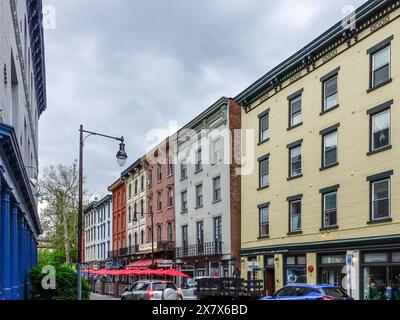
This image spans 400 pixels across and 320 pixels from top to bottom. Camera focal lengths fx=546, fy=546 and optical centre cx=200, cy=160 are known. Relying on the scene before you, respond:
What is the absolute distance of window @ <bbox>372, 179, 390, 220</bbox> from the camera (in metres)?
23.5

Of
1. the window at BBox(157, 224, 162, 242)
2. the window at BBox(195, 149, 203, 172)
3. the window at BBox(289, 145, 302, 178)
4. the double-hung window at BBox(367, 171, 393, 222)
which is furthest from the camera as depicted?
the window at BBox(157, 224, 162, 242)

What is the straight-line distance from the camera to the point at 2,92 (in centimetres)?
1458

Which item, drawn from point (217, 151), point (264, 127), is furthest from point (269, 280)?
point (217, 151)

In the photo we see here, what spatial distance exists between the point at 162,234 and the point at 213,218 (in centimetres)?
1152

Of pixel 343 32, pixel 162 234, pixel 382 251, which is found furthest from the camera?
pixel 162 234

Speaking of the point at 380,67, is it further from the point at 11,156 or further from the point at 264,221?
the point at 11,156

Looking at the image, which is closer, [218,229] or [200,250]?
[218,229]

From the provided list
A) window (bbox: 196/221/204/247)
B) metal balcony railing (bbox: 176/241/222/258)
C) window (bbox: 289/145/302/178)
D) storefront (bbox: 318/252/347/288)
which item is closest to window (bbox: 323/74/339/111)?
window (bbox: 289/145/302/178)

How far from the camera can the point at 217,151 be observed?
40844 millimetres

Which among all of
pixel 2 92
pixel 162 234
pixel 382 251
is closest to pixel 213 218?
pixel 162 234

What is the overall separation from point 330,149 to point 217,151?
46.1ft

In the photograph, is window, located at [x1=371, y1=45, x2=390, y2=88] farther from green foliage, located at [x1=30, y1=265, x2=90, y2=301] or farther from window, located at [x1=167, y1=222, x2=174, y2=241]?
window, located at [x1=167, y1=222, x2=174, y2=241]

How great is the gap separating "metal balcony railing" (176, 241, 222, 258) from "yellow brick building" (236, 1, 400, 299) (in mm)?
3965
